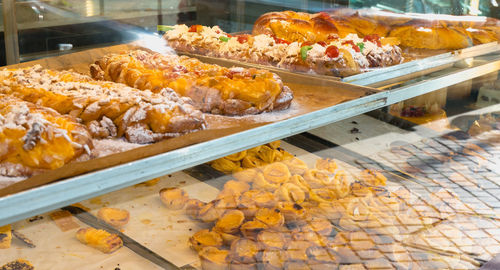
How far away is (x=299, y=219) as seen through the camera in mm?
1624

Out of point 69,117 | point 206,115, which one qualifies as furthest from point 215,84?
point 69,117

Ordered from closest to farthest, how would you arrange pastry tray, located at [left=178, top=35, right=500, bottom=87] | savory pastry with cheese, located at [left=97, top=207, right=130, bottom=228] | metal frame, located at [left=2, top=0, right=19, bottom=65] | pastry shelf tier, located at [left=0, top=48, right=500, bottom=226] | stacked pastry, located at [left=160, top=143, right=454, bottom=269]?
pastry shelf tier, located at [left=0, top=48, right=500, bottom=226] → savory pastry with cheese, located at [left=97, top=207, right=130, bottom=228] → stacked pastry, located at [left=160, top=143, right=454, bottom=269] → pastry tray, located at [left=178, top=35, right=500, bottom=87] → metal frame, located at [left=2, top=0, right=19, bottom=65]

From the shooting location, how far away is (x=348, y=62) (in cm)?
211

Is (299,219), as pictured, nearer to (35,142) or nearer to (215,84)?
(215,84)

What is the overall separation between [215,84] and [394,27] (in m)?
1.60

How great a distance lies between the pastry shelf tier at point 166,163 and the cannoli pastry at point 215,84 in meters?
0.17

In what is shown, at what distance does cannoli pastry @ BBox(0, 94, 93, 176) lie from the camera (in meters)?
1.09

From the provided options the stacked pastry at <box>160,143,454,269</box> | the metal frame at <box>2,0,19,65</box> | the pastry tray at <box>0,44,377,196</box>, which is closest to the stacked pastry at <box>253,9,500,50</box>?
the pastry tray at <box>0,44,377,196</box>

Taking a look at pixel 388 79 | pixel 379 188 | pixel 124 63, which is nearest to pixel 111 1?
pixel 124 63

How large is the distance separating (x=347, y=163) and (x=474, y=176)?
59cm

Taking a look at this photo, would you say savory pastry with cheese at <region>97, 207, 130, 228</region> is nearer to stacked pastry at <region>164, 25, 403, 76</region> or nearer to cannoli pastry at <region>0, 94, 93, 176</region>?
cannoli pastry at <region>0, 94, 93, 176</region>

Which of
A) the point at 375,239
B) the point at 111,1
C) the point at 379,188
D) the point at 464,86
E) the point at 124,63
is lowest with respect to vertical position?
the point at 375,239

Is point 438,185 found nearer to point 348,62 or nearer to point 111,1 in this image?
point 348,62

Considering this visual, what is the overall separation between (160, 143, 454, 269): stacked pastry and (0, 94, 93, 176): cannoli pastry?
1.17 feet
